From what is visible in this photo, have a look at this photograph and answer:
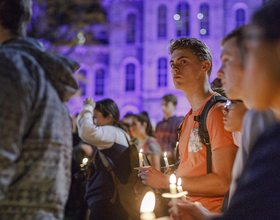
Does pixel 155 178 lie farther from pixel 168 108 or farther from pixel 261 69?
pixel 168 108

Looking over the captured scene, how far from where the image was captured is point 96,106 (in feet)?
12.8

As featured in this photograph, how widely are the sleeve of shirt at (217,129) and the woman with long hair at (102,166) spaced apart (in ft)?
4.91

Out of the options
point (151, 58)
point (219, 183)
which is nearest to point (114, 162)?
point (219, 183)

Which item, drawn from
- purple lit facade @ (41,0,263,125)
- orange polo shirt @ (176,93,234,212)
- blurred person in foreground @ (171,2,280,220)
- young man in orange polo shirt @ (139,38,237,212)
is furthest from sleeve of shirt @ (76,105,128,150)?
purple lit facade @ (41,0,263,125)

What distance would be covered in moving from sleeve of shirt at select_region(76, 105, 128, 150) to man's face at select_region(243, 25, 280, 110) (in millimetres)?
2300

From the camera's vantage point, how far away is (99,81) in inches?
887

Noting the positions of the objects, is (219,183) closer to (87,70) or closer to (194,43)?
(194,43)

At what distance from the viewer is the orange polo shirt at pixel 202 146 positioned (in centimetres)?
199

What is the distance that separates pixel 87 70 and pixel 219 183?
856 inches

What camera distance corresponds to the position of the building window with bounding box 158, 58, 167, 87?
21.2 metres

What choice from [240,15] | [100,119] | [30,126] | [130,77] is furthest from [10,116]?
[240,15]

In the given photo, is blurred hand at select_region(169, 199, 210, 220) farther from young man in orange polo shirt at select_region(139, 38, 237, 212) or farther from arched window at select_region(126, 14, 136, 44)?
arched window at select_region(126, 14, 136, 44)

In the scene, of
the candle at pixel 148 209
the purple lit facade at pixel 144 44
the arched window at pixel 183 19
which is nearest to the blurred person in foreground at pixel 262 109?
the candle at pixel 148 209

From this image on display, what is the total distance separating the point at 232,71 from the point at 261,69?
0.76 feet
